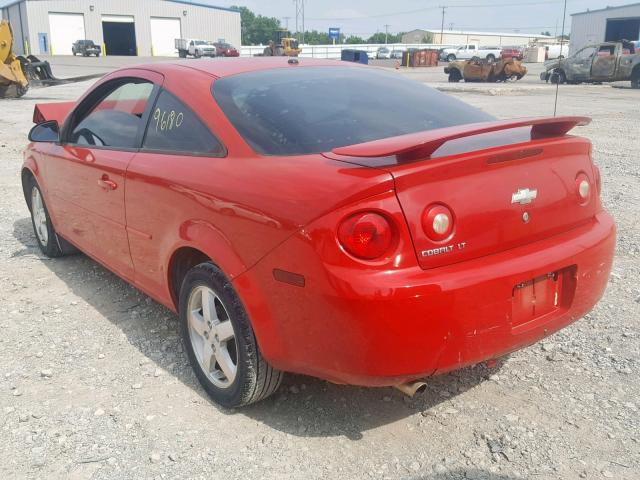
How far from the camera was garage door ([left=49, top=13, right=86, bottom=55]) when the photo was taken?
60975 mm

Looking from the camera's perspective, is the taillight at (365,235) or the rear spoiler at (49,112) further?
the rear spoiler at (49,112)

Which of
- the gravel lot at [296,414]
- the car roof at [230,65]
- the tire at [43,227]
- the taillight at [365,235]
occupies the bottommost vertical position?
the gravel lot at [296,414]

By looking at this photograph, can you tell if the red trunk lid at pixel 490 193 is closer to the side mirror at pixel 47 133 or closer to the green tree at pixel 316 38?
the side mirror at pixel 47 133

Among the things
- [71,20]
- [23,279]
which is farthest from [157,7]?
[23,279]

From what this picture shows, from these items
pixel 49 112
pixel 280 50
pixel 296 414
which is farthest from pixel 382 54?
pixel 296 414

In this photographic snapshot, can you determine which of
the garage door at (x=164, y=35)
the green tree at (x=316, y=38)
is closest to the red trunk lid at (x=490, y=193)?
the garage door at (x=164, y=35)

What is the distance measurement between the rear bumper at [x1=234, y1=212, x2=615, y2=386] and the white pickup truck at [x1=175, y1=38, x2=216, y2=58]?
177ft

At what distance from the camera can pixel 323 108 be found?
2990 millimetres

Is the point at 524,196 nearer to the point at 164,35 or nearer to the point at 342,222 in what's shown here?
the point at 342,222

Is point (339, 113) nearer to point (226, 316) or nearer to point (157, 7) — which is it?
point (226, 316)

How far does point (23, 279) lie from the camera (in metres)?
4.70

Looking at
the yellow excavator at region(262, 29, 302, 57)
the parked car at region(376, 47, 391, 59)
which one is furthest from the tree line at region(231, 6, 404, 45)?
the yellow excavator at region(262, 29, 302, 57)

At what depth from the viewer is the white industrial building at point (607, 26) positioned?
58281mm

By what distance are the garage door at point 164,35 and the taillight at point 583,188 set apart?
67.9 meters
